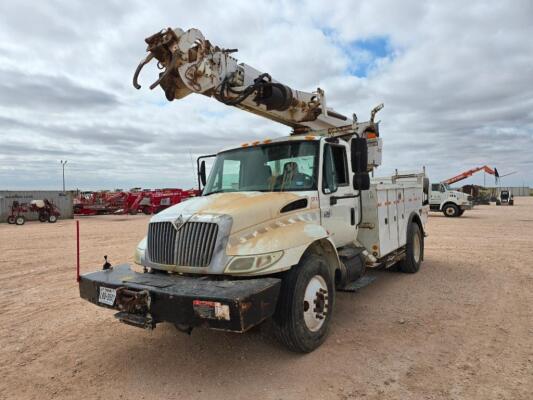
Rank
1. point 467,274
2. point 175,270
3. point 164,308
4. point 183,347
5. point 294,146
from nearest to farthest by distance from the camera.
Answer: point 164,308 < point 175,270 < point 183,347 < point 294,146 < point 467,274

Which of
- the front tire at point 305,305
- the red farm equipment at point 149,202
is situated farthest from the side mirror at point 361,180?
the red farm equipment at point 149,202

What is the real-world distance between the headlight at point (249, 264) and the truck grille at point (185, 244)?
24cm

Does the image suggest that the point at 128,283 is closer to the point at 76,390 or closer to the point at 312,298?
the point at 76,390

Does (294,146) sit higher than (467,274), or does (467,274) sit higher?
(294,146)

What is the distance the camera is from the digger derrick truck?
3496 mm

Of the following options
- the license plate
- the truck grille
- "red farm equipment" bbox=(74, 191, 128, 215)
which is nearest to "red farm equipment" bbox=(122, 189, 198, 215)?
"red farm equipment" bbox=(74, 191, 128, 215)

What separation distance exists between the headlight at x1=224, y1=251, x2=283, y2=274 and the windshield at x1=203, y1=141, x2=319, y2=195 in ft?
4.11

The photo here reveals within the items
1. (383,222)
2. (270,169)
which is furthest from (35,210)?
(383,222)

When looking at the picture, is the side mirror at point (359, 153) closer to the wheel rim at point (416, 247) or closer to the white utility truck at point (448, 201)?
the wheel rim at point (416, 247)

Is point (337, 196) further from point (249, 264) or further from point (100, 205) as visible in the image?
point (100, 205)

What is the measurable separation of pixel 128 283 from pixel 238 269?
1.08 m

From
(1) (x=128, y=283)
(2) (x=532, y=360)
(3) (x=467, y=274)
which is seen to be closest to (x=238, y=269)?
(1) (x=128, y=283)

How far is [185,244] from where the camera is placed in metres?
3.91

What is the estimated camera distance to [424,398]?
3143 millimetres
